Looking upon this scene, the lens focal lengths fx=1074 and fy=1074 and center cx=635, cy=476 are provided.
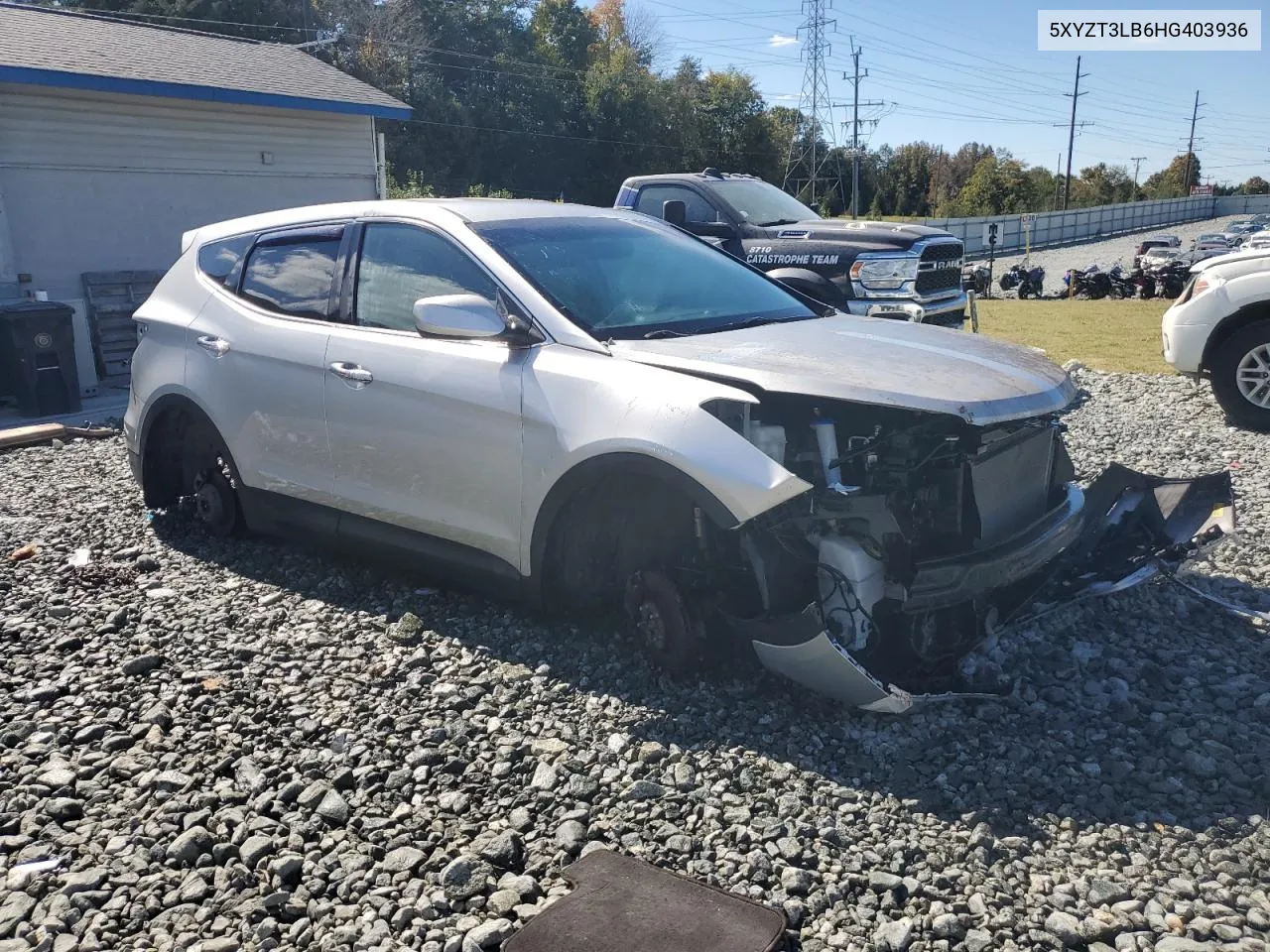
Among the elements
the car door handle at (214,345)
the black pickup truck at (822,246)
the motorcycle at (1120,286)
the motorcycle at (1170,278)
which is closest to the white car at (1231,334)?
the black pickup truck at (822,246)

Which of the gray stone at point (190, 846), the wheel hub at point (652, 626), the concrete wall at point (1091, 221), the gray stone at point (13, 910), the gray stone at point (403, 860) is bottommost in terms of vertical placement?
the gray stone at point (13, 910)

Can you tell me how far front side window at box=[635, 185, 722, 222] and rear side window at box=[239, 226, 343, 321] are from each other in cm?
632

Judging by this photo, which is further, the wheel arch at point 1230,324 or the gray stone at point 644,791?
the wheel arch at point 1230,324

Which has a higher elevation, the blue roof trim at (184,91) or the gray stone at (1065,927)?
the blue roof trim at (184,91)

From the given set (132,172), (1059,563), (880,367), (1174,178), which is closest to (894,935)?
(880,367)

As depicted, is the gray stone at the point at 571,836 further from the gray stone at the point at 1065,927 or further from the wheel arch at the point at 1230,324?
the wheel arch at the point at 1230,324

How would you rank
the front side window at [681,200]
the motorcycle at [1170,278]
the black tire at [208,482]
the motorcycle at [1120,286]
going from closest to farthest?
the black tire at [208,482] < the front side window at [681,200] < the motorcycle at [1170,278] < the motorcycle at [1120,286]

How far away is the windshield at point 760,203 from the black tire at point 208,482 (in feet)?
21.9

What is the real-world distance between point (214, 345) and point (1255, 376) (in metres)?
7.79

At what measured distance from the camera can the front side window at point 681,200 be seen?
36.4ft

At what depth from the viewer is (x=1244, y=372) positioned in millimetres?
8664

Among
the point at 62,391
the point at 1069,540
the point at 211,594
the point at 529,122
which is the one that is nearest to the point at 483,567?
the point at 211,594

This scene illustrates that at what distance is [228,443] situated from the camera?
5.39 meters

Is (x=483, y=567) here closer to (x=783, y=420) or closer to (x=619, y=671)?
(x=619, y=671)
